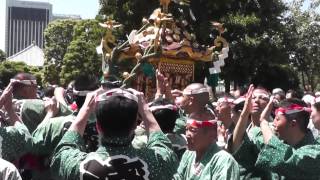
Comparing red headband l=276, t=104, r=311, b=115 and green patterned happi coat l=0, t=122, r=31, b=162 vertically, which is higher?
red headband l=276, t=104, r=311, b=115

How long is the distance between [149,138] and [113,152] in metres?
0.30

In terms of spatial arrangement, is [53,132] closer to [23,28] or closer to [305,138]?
[305,138]

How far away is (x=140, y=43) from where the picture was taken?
420 inches

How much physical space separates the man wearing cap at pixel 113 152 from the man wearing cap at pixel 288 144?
3.83 ft

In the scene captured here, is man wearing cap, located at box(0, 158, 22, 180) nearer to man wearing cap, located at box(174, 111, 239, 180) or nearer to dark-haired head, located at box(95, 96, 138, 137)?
dark-haired head, located at box(95, 96, 138, 137)

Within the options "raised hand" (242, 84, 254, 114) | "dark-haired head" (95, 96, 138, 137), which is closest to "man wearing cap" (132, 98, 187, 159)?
"raised hand" (242, 84, 254, 114)

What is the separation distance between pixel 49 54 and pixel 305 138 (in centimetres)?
5426

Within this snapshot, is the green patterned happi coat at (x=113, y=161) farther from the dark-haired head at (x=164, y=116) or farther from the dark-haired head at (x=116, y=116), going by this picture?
the dark-haired head at (x=164, y=116)

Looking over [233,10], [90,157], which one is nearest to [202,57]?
[90,157]

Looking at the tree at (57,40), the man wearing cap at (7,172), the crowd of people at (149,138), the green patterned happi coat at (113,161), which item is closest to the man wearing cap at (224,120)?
the crowd of people at (149,138)

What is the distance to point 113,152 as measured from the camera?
296 cm

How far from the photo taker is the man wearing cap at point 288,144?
12.8ft

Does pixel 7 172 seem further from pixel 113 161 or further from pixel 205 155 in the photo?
pixel 205 155

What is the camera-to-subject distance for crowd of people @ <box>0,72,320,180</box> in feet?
9.71
